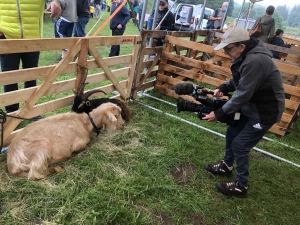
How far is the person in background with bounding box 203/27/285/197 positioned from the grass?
48 cm

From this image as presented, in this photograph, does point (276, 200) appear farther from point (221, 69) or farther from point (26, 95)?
point (26, 95)

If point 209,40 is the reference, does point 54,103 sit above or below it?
below

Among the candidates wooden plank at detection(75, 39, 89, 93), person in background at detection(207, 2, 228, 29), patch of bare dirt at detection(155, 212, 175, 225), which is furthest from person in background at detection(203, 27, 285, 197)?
person in background at detection(207, 2, 228, 29)

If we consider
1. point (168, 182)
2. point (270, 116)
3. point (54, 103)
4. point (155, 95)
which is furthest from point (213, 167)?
point (155, 95)

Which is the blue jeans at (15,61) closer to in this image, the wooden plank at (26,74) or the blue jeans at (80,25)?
the wooden plank at (26,74)

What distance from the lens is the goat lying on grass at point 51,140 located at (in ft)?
11.2

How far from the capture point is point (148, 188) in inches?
143

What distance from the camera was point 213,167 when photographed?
439 centimetres

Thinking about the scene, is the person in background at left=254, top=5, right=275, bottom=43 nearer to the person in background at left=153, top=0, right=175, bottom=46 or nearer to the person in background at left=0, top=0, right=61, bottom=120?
the person in background at left=153, top=0, right=175, bottom=46

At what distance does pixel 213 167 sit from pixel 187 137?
1.15 meters

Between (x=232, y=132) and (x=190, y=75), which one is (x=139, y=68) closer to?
(x=190, y=75)

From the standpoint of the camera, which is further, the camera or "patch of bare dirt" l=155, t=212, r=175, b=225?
the camera

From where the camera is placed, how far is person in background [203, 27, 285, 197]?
306 centimetres

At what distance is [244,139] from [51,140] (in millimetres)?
2847
